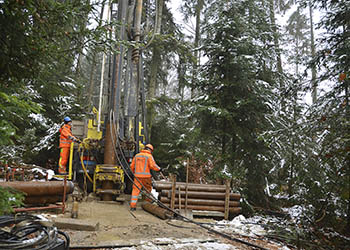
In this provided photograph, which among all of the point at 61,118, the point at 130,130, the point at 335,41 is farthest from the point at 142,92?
the point at 335,41

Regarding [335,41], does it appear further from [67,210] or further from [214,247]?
[67,210]

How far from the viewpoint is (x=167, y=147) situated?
13727mm

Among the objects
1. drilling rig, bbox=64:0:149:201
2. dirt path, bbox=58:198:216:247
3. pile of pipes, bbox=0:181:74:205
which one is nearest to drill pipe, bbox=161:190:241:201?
dirt path, bbox=58:198:216:247

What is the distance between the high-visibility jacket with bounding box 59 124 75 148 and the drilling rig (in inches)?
13.4

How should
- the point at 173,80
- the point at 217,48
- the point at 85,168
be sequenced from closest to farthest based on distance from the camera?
the point at 85,168
the point at 217,48
the point at 173,80

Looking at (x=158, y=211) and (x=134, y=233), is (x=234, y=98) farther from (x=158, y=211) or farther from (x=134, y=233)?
(x=134, y=233)

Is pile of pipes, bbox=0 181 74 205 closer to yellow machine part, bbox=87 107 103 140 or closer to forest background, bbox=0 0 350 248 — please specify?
Answer: forest background, bbox=0 0 350 248

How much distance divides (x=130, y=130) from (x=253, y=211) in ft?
16.6

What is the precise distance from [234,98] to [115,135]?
14.1ft

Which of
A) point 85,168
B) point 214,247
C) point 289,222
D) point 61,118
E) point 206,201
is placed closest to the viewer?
point 214,247

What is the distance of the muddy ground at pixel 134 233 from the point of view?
4.72 m

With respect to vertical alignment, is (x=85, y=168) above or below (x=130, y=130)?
below

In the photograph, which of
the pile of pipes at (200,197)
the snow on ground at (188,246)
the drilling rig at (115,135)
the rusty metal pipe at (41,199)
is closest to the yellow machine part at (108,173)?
the drilling rig at (115,135)

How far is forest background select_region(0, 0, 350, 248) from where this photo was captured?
3551 mm
